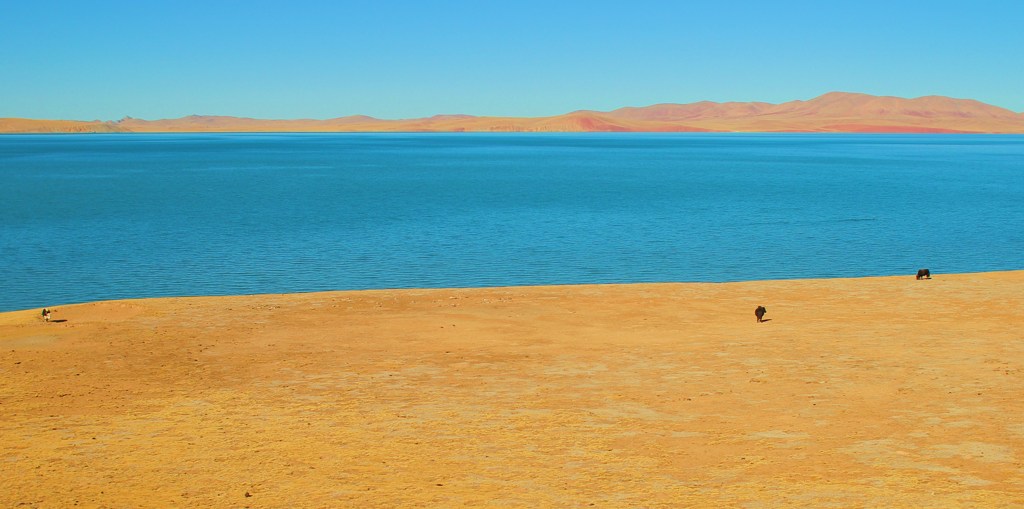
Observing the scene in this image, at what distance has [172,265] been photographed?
3453 centimetres

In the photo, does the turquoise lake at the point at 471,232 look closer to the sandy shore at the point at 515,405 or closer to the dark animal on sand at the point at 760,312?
the sandy shore at the point at 515,405

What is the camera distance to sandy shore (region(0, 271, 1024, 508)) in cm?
1027

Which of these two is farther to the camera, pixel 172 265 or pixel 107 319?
pixel 172 265

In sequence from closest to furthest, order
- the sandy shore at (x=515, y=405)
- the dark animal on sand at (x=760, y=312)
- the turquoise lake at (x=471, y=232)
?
the sandy shore at (x=515, y=405), the dark animal on sand at (x=760, y=312), the turquoise lake at (x=471, y=232)

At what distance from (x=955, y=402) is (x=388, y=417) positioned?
8.14 metres

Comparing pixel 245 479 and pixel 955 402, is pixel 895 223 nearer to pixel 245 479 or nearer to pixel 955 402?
pixel 955 402

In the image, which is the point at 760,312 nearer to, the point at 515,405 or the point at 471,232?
the point at 515,405

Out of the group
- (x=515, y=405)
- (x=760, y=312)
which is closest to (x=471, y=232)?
(x=760, y=312)

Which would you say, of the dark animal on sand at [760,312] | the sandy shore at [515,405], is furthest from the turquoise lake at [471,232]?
the dark animal on sand at [760,312]

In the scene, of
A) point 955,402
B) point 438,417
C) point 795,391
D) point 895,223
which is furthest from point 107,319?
point 895,223

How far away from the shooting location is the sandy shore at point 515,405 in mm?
10273

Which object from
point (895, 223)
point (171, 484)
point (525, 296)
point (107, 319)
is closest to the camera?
point (171, 484)

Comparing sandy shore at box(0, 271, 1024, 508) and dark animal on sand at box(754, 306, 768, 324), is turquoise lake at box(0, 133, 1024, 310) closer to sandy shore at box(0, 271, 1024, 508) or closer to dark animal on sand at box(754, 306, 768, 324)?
sandy shore at box(0, 271, 1024, 508)

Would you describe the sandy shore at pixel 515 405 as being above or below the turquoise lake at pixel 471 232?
above
